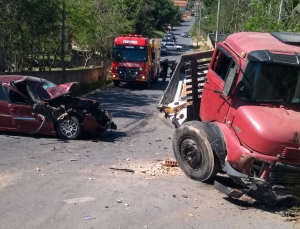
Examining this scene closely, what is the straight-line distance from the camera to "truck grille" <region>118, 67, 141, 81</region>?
34.7 meters

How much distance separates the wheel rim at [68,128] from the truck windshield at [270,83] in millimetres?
6711

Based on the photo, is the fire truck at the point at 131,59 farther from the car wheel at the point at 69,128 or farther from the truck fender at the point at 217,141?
the truck fender at the point at 217,141

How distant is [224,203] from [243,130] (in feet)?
3.72

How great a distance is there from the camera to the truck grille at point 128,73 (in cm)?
3466

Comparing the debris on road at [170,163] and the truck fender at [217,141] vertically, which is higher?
the truck fender at [217,141]

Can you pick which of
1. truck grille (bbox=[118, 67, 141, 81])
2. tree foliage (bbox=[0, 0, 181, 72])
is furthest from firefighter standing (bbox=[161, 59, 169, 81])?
truck grille (bbox=[118, 67, 141, 81])

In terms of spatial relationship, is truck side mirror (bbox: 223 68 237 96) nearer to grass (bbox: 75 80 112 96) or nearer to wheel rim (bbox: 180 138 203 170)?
wheel rim (bbox: 180 138 203 170)

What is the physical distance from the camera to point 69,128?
14766mm

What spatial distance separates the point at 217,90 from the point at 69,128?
19.6 ft

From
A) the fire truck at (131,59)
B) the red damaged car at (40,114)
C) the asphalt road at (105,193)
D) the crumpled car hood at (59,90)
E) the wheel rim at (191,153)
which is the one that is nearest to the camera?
the asphalt road at (105,193)

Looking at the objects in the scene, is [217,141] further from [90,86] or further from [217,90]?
[90,86]

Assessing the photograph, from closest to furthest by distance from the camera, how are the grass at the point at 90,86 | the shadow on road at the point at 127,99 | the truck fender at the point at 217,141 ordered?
the truck fender at the point at 217,141
the shadow on road at the point at 127,99
the grass at the point at 90,86

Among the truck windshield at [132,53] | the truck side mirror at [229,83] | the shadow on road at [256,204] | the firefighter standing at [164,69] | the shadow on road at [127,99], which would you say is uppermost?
the truck side mirror at [229,83]

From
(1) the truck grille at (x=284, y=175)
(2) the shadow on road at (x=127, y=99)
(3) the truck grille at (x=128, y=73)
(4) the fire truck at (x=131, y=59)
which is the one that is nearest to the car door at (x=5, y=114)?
(2) the shadow on road at (x=127, y=99)
